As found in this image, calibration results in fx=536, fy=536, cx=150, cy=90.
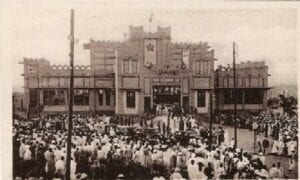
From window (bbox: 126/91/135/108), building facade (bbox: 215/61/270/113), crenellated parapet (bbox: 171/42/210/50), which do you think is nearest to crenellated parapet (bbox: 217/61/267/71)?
building facade (bbox: 215/61/270/113)

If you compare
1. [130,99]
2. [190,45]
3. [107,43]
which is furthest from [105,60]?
[190,45]

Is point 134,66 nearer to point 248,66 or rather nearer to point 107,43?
point 107,43

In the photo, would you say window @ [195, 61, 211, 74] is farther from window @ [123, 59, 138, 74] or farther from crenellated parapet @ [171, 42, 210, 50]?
window @ [123, 59, 138, 74]

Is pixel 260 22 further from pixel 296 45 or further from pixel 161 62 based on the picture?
pixel 161 62

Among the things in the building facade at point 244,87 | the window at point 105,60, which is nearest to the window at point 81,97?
the window at point 105,60

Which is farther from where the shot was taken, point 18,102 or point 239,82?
point 239,82

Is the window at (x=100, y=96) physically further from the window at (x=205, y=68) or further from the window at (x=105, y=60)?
the window at (x=205, y=68)
